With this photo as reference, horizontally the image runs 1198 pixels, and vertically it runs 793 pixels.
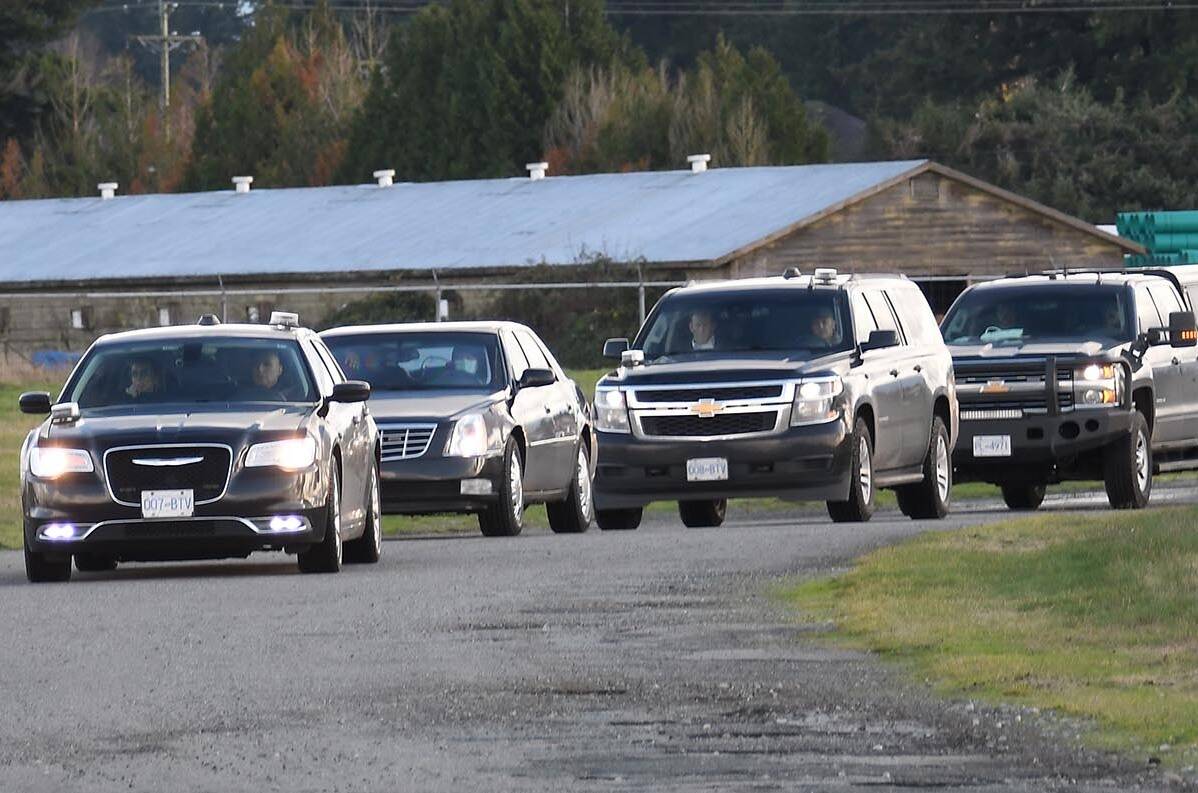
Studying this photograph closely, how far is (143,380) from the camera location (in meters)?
20.3

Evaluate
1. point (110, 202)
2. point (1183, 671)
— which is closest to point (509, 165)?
point (110, 202)

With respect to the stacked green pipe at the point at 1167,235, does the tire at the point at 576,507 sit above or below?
above

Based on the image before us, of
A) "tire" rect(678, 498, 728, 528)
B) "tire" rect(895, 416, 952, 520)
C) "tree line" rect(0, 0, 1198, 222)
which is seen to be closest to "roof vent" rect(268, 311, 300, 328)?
"tire" rect(678, 498, 728, 528)

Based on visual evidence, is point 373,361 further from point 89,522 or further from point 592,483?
point 89,522

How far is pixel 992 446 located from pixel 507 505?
186 inches

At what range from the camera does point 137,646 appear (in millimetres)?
15086

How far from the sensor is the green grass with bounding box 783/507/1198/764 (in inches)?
479

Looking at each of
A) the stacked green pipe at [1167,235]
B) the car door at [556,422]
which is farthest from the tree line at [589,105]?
the car door at [556,422]

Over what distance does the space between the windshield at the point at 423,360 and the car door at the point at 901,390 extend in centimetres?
297

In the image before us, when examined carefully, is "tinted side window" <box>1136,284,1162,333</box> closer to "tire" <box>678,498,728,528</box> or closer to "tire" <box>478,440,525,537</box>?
"tire" <box>678,498,728,528</box>

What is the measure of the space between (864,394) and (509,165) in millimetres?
62805

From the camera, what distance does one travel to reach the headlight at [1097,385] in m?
26.3

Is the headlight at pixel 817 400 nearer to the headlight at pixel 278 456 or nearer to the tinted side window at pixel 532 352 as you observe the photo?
the tinted side window at pixel 532 352

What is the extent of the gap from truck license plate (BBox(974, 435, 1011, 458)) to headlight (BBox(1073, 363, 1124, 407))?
0.70 metres
